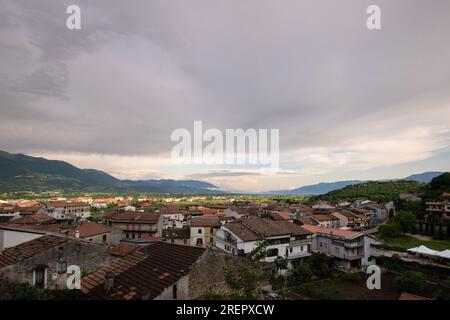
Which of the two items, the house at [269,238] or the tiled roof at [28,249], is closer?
the tiled roof at [28,249]


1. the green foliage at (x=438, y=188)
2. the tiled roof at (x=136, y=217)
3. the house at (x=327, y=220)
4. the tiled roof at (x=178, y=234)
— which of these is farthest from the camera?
the green foliage at (x=438, y=188)

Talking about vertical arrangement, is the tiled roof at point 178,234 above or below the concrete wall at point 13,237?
below

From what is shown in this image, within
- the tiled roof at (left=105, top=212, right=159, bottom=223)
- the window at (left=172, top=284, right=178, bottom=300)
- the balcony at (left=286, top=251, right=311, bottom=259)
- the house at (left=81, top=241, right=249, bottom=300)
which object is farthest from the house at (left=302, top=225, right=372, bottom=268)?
the window at (left=172, top=284, right=178, bottom=300)

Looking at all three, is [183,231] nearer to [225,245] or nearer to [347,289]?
[225,245]

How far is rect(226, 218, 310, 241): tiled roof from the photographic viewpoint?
3497 cm

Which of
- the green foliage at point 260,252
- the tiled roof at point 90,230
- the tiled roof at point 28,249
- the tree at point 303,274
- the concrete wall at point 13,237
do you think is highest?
the green foliage at point 260,252

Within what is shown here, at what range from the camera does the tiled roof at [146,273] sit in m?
11.4

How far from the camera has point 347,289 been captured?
29922 millimetres

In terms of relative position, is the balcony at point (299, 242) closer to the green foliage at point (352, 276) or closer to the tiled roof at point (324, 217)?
the green foliage at point (352, 276)

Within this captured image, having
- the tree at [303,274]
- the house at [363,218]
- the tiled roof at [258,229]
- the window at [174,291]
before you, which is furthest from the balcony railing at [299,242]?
the house at [363,218]
